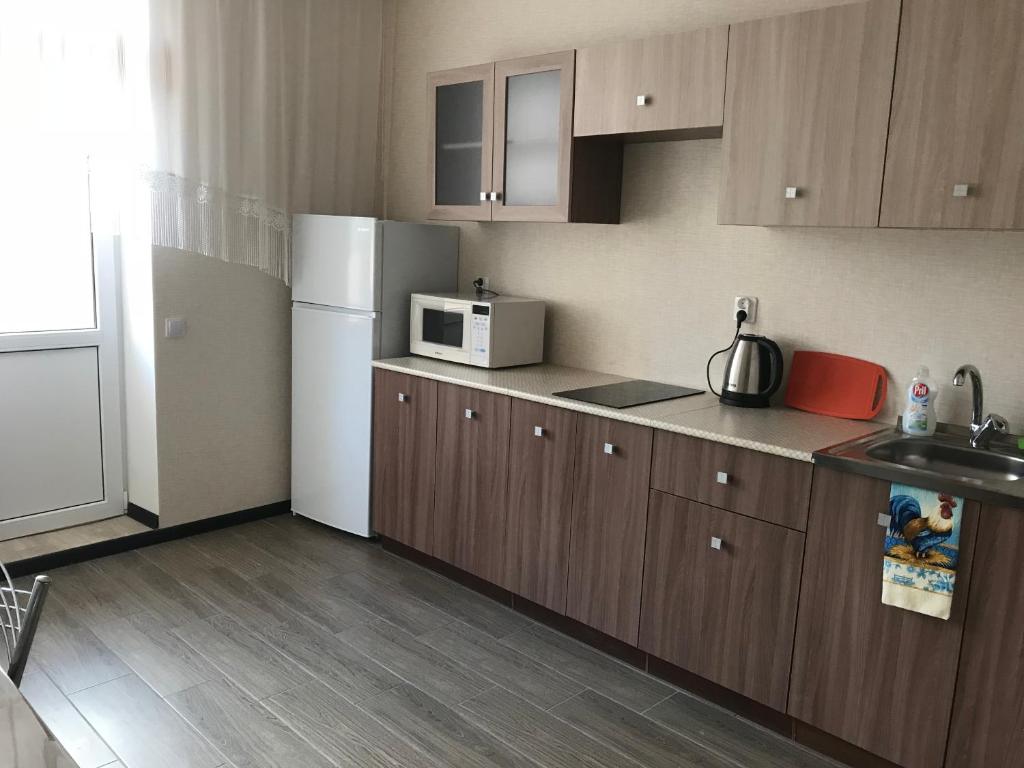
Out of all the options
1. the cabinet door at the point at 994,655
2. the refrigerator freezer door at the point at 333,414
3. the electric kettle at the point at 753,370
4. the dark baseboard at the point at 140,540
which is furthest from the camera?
the refrigerator freezer door at the point at 333,414

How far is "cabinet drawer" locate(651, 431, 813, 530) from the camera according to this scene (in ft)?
7.97

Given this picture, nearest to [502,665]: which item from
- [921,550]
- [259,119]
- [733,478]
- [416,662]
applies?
[416,662]

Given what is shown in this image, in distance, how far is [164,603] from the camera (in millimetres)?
3301

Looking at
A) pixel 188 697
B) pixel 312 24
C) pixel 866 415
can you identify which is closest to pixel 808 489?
pixel 866 415

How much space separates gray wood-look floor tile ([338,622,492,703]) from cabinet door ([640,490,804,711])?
24.3 inches

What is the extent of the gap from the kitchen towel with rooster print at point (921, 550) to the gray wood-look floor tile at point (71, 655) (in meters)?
2.38

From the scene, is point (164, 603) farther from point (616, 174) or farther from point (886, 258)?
point (886, 258)

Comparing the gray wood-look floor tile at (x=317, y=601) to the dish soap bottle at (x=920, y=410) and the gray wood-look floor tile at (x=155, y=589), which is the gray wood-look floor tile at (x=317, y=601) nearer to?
the gray wood-look floor tile at (x=155, y=589)

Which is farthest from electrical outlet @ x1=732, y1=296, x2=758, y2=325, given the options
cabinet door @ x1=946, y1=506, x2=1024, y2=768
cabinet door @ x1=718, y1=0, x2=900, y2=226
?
cabinet door @ x1=946, y1=506, x2=1024, y2=768

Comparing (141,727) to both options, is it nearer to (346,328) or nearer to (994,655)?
(346,328)

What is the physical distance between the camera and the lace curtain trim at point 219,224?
11.8 feet

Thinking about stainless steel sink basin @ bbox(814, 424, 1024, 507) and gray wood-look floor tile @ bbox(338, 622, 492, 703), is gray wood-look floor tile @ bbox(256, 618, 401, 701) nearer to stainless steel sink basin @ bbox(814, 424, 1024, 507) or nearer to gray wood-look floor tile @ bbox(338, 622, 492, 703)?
gray wood-look floor tile @ bbox(338, 622, 492, 703)

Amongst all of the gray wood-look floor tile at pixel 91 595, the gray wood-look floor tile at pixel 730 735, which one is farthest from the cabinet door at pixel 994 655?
the gray wood-look floor tile at pixel 91 595

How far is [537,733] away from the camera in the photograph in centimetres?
254
